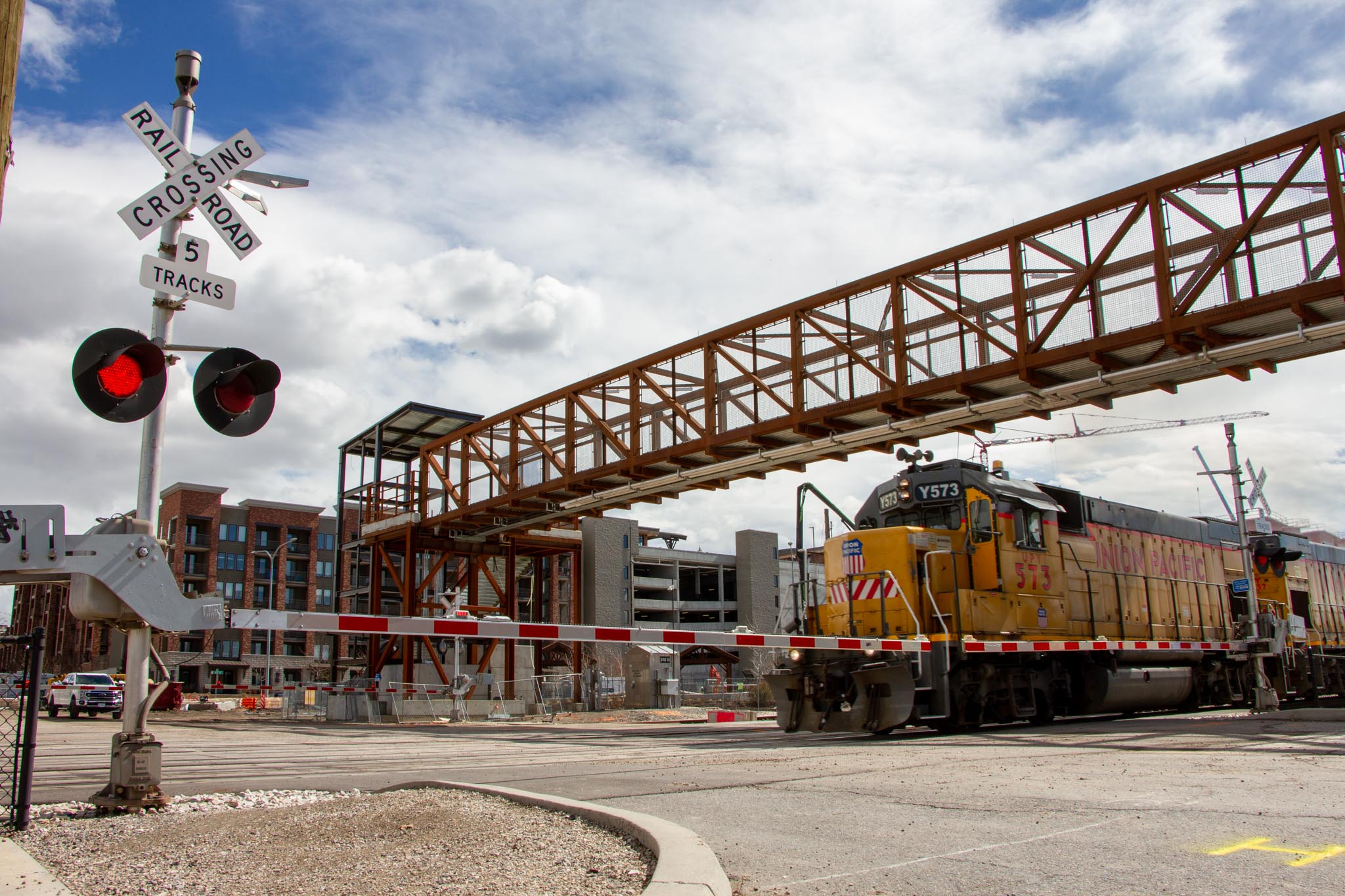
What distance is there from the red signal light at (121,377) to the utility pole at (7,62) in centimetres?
249

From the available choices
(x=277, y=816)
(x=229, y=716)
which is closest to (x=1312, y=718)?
(x=277, y=816)

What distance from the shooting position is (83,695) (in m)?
31.3

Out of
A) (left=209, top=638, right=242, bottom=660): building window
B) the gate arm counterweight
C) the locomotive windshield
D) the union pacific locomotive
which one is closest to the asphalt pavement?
the union pacific locomotive

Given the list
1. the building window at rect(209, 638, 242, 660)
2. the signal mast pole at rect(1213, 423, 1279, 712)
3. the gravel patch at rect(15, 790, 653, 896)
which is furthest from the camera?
the building window at rect(209, 638, 242, 660)

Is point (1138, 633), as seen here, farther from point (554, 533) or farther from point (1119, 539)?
point (554, 533)

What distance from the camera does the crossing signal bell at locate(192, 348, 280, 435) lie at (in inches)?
267

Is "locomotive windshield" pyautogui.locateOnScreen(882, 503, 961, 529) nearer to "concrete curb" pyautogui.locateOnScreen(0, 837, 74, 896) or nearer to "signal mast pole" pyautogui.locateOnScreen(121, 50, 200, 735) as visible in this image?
"signal mast pole" pyautogui.locateOnScreen(121, 50, 200, 735)

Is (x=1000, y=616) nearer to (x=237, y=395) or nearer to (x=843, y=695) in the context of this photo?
(x=843, y=695)

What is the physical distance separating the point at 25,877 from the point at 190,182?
16.1 ft

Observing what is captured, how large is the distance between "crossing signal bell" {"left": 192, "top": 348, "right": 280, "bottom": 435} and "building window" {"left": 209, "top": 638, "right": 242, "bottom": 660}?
3175 inches

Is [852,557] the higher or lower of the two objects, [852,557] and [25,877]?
the higher

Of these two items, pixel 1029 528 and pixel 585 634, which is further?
pixel 1029 528

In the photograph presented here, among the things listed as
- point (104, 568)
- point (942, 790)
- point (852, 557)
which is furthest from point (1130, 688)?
point (104, 568)

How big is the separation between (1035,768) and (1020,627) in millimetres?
7091
